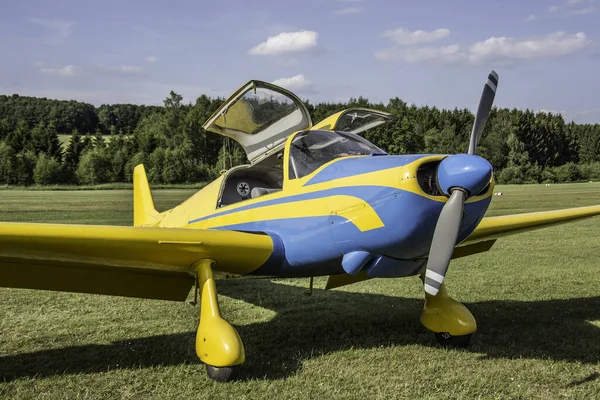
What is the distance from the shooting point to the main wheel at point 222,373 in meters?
4.32

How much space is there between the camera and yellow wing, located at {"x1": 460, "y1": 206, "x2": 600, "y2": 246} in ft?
19.8

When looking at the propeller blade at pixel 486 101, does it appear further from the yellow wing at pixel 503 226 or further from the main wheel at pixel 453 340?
the main wheel at pixel 453 340

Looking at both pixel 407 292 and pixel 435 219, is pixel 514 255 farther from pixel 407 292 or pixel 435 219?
pixel 435 219

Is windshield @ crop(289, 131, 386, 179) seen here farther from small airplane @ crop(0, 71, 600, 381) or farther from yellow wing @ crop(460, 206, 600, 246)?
yellow wing @ crop(460, 206, 600, 246)

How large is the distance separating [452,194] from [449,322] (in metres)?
2.03

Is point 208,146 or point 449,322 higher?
point 208,146

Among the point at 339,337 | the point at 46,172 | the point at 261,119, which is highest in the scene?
the point at 261,119

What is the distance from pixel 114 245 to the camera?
4.29 meters

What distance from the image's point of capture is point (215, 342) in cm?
433

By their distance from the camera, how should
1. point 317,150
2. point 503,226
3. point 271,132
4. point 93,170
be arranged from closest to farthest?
point 317,150 < point 271,132 < point 503,226 < point 93,170

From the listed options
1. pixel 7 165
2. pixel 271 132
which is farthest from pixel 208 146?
pixel 271 132

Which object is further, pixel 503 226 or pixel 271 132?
pixel 503 226

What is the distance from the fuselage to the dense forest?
3432cm

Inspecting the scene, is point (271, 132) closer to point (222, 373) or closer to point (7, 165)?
point (222, 373)
